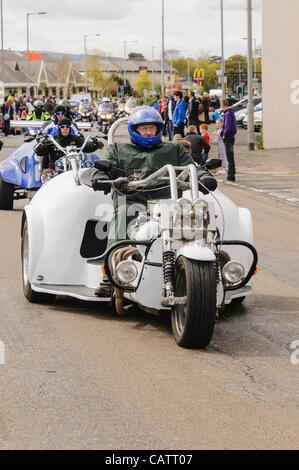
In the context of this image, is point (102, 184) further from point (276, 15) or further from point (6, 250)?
point (276, 15)

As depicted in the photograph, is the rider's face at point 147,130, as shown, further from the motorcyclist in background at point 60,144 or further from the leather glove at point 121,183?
the motorcyclist in background at point 60,144

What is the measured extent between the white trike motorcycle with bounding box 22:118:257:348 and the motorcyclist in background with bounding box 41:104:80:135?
644 cm

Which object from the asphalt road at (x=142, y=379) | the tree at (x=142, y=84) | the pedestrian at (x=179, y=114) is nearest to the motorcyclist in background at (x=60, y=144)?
the asphalt road at (x=142, y=379)

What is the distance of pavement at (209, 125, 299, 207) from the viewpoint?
1938cm

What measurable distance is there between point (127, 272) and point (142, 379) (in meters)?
1.20

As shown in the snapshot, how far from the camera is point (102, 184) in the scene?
7574 millimetres

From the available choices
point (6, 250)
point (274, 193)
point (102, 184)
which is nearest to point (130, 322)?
point (102, 184)

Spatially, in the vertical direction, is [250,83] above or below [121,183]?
above

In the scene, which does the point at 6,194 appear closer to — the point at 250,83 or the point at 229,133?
the point at 229,133

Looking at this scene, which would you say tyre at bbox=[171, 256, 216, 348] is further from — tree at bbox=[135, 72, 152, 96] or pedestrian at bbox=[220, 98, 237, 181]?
tree at bbox=[135, 72, 152, 96]

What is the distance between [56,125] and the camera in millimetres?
15516

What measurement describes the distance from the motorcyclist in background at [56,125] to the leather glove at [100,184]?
7.62m

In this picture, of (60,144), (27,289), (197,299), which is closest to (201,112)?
(60,144)

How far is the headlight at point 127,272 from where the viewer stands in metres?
7.02
